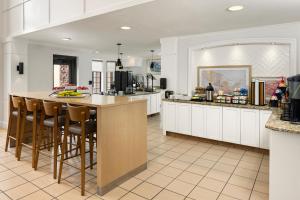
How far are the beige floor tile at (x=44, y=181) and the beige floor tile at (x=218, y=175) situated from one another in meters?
2.18

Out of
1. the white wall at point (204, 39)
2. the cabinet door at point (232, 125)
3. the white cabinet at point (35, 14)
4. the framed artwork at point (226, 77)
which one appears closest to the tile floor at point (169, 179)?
the cabinet door at point (232, 125)

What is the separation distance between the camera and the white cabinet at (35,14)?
14.4 feet

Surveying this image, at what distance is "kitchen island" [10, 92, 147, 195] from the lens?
2502mm

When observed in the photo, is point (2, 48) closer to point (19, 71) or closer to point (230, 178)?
point (19, 71)

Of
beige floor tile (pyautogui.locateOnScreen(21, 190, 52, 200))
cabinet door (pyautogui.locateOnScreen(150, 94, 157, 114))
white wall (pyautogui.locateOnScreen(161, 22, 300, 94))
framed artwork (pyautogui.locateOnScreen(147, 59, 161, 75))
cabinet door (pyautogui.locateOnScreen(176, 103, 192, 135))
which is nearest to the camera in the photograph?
beige floor tile (pyautogui.locateOnScreen(21, 190, 52, 200))

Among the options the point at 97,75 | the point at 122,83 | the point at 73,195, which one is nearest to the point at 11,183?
the point at 73,195

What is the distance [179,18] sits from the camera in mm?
3629

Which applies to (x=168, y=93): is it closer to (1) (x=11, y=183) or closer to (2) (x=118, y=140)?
(2) (x=118, y=140)

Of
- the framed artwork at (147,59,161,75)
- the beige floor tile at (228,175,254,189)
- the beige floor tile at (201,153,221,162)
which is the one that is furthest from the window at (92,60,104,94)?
the beige floor tile at (228,175,254,189)

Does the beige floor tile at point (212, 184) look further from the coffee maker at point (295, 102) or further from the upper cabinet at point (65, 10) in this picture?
the upper cabinet at point (65, 10)

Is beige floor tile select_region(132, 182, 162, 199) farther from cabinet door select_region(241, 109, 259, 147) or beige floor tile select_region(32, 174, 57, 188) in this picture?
cabinet door select_region(241, 109, 259, 147)

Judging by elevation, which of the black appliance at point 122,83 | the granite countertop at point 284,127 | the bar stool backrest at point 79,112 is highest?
the black appliance at point 122,83

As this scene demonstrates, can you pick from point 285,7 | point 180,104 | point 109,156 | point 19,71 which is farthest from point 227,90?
point 19,71

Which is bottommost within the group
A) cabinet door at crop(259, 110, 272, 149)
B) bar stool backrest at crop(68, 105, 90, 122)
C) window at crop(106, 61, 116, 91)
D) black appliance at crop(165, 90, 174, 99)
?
cabinet door at crop(259, 110, 272, 149)
